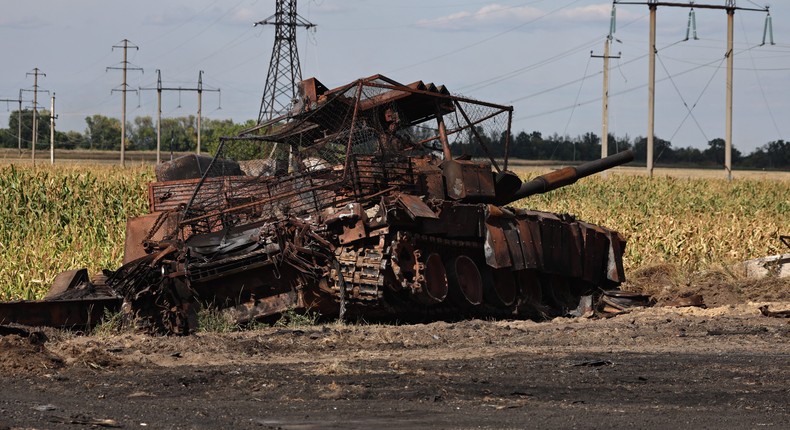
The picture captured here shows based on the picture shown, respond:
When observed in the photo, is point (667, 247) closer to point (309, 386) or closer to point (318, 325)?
point (318, 325)

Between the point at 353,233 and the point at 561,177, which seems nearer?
the point at 353,233

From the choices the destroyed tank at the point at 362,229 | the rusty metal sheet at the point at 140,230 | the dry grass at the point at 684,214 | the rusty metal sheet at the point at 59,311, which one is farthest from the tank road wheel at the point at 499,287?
the dry grass at the point at 684,214

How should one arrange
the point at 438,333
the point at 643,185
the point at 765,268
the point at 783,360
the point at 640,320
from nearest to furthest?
the point at 783,360
the point at 438,333
the point at 640,320
the point at 765,268
the point at 643,185

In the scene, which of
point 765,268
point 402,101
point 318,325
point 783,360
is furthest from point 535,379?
point 765,268

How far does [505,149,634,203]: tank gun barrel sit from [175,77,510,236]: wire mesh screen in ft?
4.75

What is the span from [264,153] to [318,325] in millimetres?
3451

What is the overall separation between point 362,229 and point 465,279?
2.10 metres

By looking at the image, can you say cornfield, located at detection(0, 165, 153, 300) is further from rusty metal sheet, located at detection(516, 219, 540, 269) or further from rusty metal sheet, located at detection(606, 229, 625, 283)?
rusty metal sheet, located at detection(606, 229, 625, 283)

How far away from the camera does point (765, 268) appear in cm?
1958

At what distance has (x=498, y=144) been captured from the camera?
54.3ft

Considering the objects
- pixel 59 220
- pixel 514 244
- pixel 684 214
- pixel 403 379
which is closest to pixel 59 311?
pixel 403 379

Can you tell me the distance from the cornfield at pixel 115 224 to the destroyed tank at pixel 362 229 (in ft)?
10.1

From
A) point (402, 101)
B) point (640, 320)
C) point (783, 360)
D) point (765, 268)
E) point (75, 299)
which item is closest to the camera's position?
point (783, 360)

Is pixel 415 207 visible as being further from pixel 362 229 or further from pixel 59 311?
pixel 59 311
